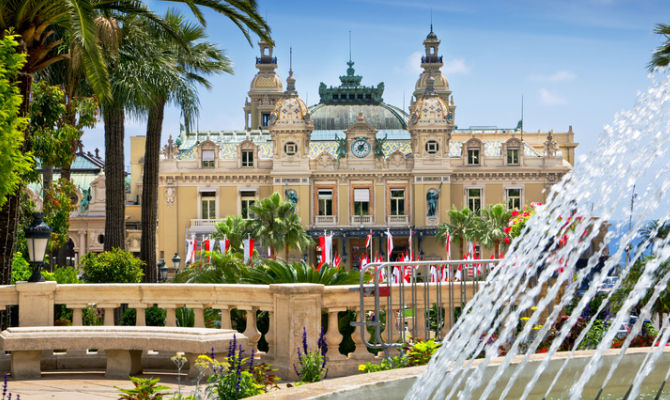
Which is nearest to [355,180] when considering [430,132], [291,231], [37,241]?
[430,132]

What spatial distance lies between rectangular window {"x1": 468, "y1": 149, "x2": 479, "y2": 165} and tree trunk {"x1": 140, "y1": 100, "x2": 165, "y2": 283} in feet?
159

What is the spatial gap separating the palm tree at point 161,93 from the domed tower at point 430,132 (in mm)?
44008

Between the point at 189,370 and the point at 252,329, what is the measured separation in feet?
2.68

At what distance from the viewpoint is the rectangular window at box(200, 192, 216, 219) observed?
226 feet

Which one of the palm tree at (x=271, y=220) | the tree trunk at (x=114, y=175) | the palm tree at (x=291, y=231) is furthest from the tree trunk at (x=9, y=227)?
the palm tree at (x=291, y=231)

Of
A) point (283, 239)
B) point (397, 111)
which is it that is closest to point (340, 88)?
point (397, 111)

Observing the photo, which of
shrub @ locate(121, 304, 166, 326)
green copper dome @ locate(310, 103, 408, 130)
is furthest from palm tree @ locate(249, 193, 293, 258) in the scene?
shrub @ locate(121, 304, 166, 326)

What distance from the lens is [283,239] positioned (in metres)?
53.0

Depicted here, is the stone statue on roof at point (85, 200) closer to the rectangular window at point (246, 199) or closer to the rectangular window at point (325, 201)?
the rectangular window at point (246, 199)

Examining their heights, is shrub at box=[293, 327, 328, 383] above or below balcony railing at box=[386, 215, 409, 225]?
below

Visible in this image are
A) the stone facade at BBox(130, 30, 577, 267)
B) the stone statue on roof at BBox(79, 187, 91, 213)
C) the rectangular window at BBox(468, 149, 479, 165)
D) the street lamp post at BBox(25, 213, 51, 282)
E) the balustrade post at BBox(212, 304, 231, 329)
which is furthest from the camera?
the stone statue on roof at BBox(79, 187, 91, 213)

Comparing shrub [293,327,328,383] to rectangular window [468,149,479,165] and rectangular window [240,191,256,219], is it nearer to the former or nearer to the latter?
rectangular window [240,191,256,219]

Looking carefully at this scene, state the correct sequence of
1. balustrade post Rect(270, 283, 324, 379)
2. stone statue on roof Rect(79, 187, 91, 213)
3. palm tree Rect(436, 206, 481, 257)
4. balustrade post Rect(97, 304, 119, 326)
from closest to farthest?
balustrade post Rect(270, 283, 324, 379) < balustrade post Rect(97, 304, 119, 326) < palm tree Rect(436, 206, 481, 257) < stone statue on roof Rect(79, 187, 91, 213)

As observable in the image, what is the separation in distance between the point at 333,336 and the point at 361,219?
59874 millimetres
